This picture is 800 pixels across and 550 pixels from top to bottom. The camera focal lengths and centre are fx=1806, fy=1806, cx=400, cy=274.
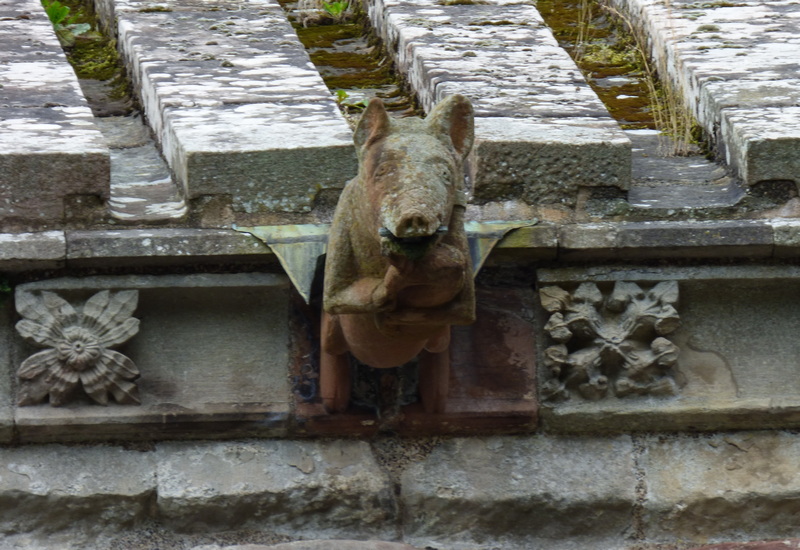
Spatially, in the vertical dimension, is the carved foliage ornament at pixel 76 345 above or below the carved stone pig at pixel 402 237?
below

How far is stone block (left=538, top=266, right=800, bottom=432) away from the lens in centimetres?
498

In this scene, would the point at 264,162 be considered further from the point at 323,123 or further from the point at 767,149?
the point at 767,149

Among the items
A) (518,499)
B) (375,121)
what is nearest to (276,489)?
(518,499)

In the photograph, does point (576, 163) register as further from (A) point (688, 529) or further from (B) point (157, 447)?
(B) point (157, 447)

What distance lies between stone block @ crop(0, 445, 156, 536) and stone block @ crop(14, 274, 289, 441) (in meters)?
0.07

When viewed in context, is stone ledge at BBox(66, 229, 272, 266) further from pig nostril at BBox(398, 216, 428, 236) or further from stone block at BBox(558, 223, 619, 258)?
pig nostril at BBox(398, 216, 428, 236)

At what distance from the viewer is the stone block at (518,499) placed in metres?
4.91

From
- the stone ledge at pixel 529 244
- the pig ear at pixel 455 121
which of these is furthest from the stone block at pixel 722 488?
the pig ear at pixel 455 121

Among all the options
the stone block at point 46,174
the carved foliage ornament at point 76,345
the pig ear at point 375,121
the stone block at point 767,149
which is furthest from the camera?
the stone block at point 767,149

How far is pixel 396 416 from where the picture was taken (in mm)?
4992

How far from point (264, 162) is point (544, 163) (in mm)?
757

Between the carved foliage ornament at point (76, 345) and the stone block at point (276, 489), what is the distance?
0.84 ft

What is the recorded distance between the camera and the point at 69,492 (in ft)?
15.7

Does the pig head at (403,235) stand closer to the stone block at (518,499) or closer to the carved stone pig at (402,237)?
the carved stone pig at (402,237)
